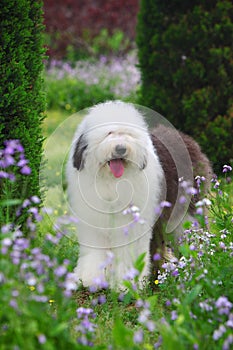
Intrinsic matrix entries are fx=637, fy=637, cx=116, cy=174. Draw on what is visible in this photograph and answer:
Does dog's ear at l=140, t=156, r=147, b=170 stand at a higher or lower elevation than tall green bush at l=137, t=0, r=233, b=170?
higher

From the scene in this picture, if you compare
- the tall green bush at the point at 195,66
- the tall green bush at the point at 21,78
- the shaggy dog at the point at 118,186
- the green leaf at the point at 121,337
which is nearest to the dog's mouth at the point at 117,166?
the shaggy dog at the point at 118,186

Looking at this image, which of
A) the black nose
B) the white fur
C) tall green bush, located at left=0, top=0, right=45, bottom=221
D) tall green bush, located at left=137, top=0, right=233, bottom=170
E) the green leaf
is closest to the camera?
the green leaf

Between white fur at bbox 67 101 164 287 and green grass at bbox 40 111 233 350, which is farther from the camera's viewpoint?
white fur at bbox 67 101 164 287

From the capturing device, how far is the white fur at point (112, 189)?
3.88m

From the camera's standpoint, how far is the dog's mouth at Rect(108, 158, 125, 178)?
12.8 feet

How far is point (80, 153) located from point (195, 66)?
328 cm

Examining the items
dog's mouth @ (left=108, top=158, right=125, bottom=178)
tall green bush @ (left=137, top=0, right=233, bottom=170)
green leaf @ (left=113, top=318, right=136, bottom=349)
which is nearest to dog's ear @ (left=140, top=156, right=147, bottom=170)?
dog's mouth @ (left=108, top=158, right=125, bottom=178)

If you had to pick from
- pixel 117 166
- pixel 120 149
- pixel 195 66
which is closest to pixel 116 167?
pixel 117 166

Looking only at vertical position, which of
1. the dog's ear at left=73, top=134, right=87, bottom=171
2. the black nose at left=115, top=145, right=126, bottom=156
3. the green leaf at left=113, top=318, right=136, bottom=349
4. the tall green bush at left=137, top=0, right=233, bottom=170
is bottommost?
the tall green bush at left=137, top=0, right=233, bottom=170

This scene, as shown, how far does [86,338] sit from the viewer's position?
2.89 meters

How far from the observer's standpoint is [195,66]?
6934 millimetres

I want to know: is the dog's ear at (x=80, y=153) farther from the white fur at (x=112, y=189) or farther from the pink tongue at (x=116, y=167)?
the pink tongue at (x=116, y=167)

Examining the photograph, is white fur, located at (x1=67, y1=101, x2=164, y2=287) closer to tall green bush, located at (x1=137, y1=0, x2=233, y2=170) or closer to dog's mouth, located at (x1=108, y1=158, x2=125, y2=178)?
dog's mouth, located at (x1=108, y1=158, x2=125, y2=178)

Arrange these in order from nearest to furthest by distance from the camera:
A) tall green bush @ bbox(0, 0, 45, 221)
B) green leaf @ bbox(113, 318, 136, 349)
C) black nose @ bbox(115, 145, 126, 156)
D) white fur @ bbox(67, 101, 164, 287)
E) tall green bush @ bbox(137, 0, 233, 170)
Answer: green leaf @ bbox(113, 318, 136, 349)
black nose @ bbox(115, 145, 126, 156)
white fur @ bbox(67, 101, 164, 287)
tall green bush @ bbox(0, 0, 45, 221)
tall green bush @ bbox(137, 0, 233, 170)
